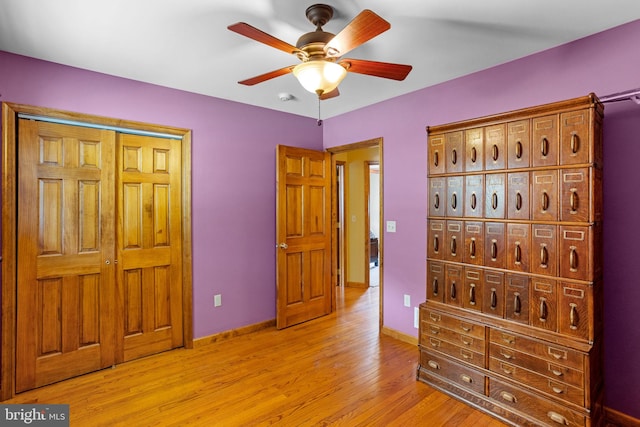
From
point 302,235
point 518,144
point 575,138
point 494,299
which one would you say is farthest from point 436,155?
point 302,235

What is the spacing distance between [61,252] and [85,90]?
1311 millimetres

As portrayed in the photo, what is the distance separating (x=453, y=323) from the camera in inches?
94.1

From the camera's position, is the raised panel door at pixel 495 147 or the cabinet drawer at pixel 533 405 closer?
the cabinet drawer at pixel 533 405

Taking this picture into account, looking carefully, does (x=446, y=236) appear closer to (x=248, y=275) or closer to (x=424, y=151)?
(x=424, y=151)

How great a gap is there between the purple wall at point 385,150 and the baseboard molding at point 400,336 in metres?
0.06

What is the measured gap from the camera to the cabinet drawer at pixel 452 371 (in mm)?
2250

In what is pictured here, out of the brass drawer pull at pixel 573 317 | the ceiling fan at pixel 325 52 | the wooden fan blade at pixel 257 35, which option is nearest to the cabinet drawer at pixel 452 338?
the brass drawer pull at pixel 573 317

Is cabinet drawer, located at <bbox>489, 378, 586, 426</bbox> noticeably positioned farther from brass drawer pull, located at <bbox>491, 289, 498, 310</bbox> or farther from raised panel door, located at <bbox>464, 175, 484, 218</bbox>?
raised panel door, located at <bbox>464, 175, 484, 218</bbox>

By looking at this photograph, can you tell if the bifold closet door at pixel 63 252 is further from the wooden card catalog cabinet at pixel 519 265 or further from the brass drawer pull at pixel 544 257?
the brass drawer pull at pixel 544 257

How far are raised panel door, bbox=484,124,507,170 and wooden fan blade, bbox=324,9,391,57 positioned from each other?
3.90 ft

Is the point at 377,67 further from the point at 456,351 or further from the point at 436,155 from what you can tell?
the point at 456,351

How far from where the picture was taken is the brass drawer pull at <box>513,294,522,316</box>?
211cm

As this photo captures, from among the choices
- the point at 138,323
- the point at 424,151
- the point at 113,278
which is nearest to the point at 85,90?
the point at 113,278

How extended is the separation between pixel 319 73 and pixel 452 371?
7.31ft
